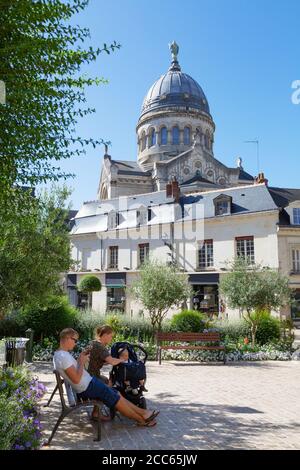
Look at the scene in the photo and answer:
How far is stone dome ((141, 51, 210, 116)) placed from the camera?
55062 mm

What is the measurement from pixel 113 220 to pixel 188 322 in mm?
17596

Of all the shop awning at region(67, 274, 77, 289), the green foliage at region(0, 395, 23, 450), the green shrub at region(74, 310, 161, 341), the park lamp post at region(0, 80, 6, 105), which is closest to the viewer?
the green foliage at region(0, 395, 23, 450)

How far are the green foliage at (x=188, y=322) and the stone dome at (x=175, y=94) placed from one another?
4464 cm

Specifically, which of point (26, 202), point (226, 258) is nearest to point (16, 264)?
point (26, 202)

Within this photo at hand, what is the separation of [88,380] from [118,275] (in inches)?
933

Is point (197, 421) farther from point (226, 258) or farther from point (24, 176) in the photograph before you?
point (226, 258)

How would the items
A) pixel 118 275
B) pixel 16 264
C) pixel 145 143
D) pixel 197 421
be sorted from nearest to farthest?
pixel 197 421 < pixel 16 264 < pixel 118 275 < pixel 145 143

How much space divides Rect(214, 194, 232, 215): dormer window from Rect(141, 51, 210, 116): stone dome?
3195cm

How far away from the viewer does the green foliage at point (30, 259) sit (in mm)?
8039

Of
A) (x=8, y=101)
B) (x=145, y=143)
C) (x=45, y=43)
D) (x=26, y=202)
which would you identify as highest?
(x=145, y=143)

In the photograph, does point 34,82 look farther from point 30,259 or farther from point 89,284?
point 89,284

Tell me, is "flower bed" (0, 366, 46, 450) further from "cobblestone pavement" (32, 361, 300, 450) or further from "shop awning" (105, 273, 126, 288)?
"shop awning" (105, 273, 126, 288)

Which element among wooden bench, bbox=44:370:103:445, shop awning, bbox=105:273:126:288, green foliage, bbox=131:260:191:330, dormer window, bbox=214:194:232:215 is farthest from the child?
shop awning, bbox=105:273:126:288

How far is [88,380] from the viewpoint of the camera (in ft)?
17.0
